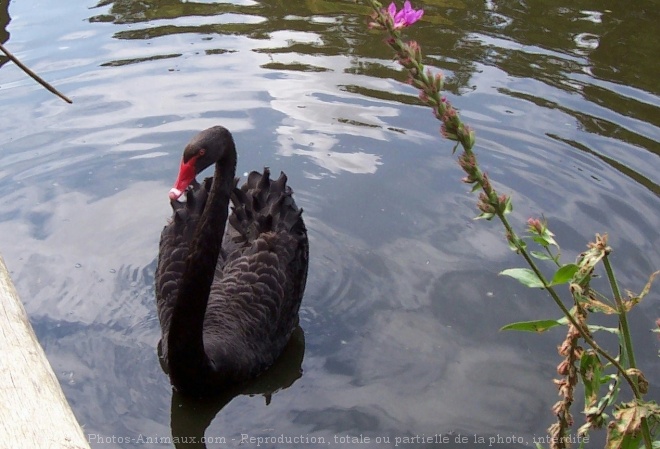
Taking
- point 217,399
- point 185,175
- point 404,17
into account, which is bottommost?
point 217,399

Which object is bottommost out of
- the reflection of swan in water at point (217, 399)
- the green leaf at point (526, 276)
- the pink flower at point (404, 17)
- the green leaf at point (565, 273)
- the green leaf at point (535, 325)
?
the reflection of swan in water at point (217, 399)

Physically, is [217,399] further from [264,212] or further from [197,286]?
[264,212]

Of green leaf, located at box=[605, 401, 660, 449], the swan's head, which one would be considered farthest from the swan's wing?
green leaf, located at box=[605, 401, 660, 449]

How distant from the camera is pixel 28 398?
1899 mm

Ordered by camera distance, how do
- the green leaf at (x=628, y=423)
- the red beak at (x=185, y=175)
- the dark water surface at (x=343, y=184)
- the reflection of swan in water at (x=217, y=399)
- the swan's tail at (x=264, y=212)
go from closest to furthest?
the green leaf at (x=628, y=423) < the red beak at (x=185, y=175) < the reflection of swan in water at (x=217, y=399) < the dark water surface at (x=343, y=184) < the swan's tail at (x=264, y=212)

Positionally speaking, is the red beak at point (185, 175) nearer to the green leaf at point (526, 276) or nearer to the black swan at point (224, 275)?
the black swan at point (224, 275)

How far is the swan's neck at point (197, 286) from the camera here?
3102mm

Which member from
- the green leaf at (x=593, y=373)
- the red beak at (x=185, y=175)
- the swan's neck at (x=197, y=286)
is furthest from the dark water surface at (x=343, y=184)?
the green leaf at (x=593, y=373)

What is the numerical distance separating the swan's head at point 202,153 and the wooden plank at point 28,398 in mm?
838

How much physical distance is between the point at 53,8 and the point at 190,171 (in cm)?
549

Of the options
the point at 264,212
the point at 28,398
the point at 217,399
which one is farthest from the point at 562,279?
the point at 264,212

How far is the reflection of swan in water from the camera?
129 inches

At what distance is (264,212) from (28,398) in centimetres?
211

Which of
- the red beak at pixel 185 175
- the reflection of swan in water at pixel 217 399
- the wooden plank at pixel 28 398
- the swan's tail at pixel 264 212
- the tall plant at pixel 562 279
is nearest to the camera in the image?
the tall plant at pixel 562 279
